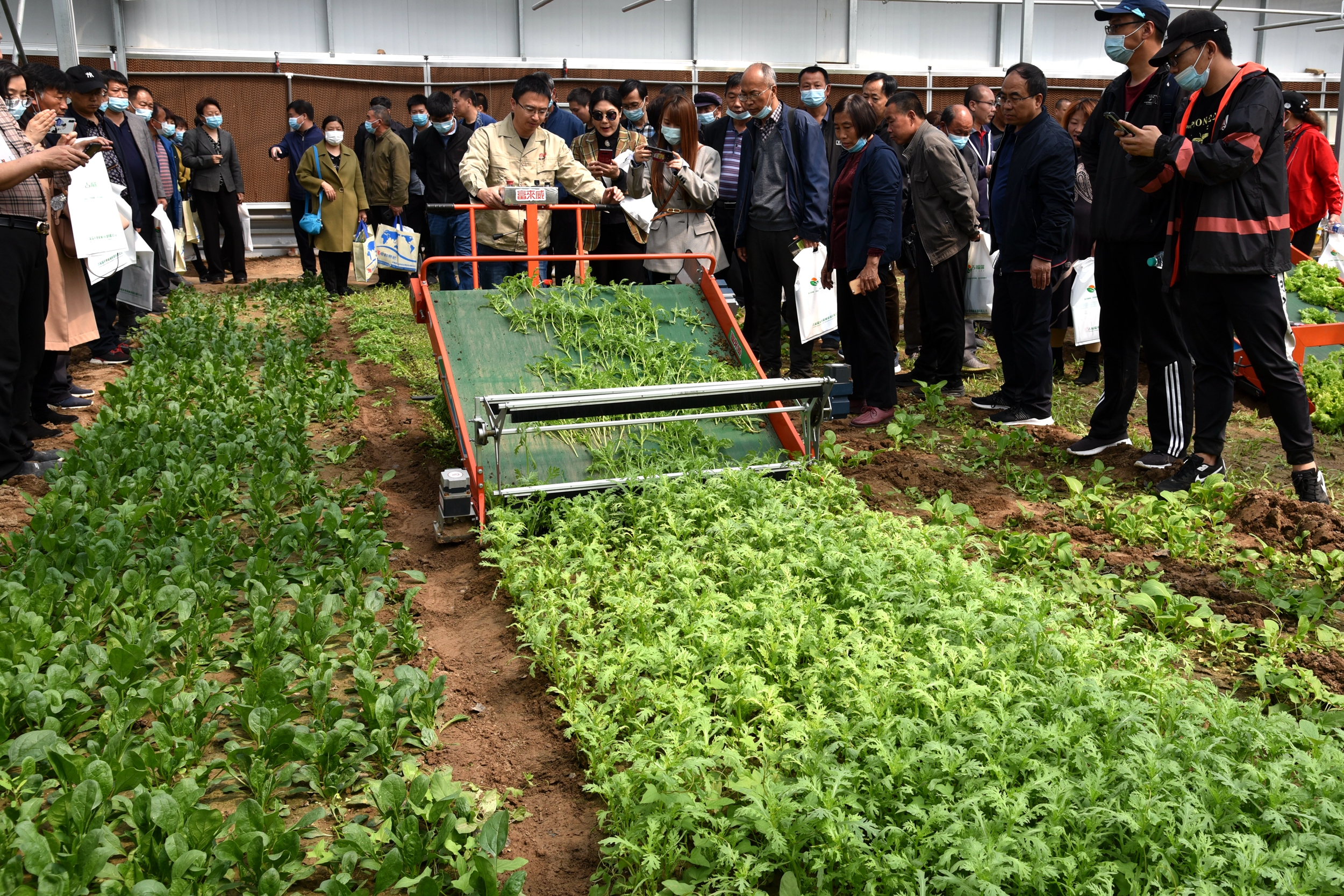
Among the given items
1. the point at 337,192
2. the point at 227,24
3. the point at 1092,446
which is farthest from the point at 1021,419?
the point at 227,24

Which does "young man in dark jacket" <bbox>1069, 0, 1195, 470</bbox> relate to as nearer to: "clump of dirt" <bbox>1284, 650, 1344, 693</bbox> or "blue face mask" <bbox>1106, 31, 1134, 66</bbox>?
"blue face mask" <bbox>1106, 31, 1134, 66</bbox>

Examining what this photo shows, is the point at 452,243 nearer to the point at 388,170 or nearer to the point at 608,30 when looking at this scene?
the point at 388,170

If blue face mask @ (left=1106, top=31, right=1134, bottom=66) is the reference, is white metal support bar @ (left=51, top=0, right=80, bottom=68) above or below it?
above

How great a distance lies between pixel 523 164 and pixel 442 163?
3976mm

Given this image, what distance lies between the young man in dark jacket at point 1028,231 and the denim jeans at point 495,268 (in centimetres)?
352

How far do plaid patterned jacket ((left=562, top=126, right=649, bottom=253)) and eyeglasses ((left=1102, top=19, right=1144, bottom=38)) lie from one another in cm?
364

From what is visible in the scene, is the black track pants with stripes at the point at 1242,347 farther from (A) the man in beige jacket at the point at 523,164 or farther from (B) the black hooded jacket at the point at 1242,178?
(A) the man in beige jacket at the point at 523,164

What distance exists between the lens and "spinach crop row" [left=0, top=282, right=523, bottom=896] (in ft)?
8.68

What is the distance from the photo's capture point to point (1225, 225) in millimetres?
4953

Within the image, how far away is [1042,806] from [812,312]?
4.91 metres

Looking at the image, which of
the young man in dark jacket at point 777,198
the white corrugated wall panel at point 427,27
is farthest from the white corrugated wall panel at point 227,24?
the young man in dark jacket at point 777,198

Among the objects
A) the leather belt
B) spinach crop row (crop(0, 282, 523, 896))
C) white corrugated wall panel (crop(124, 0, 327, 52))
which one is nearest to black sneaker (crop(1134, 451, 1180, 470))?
spinach crop row (crop(0, 282, 523, 896))

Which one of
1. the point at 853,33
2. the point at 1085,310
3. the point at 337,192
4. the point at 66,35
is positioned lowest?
the point at 1085,310

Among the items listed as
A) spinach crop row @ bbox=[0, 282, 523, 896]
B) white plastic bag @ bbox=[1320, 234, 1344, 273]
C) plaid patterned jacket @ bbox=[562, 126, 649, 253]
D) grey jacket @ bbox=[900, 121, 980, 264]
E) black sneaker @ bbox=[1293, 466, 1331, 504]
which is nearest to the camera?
spinach crop row @ bbox=[0, 282, 523, 896]
